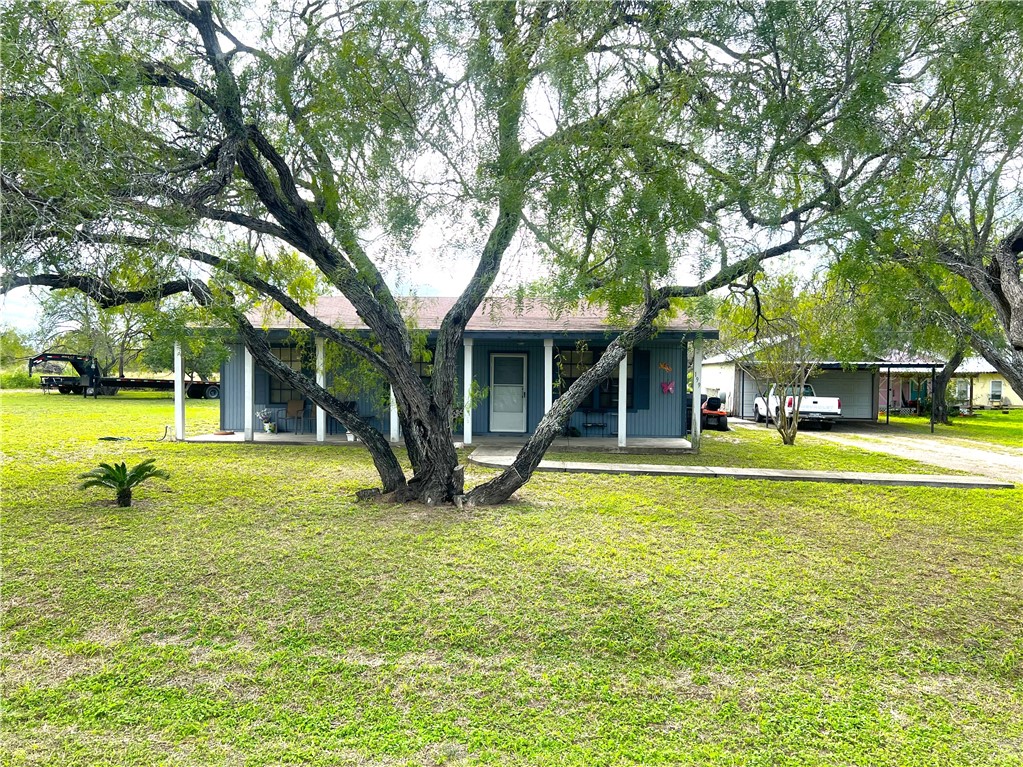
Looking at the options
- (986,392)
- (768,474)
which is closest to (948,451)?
(768,474)

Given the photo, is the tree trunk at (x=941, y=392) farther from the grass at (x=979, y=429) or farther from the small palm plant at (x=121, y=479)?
the small palm plant at (x=121, y=479)

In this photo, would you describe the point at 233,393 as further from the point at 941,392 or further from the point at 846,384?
the point at 941,392

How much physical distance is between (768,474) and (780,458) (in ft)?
8.06

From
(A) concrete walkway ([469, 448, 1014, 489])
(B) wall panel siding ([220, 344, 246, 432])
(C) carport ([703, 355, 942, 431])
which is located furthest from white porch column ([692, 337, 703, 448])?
(B) wall panel siding ([220, 344, 246, 432])

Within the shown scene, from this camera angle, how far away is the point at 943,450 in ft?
43.5

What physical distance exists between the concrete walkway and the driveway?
1219mm

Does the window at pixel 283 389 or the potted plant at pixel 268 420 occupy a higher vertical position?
the window at pixel 283 389

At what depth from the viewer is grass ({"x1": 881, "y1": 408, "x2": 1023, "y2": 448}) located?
52.9 feet

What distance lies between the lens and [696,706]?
287 cm

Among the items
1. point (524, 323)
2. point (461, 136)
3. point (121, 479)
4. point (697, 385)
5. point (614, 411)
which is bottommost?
point (121, 479)

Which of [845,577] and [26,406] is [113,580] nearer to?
[845,577]

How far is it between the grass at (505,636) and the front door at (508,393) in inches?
274

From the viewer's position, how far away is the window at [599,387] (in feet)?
44.3

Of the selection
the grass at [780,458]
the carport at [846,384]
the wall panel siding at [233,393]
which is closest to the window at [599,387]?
the grass at [780,458]
